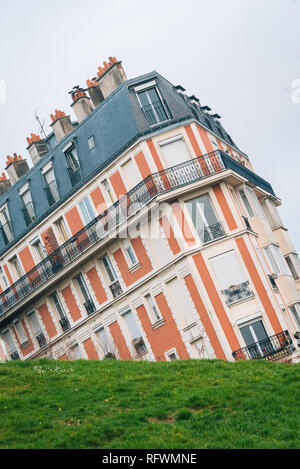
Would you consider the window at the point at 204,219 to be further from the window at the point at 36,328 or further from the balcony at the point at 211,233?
the window at the point at 36,328

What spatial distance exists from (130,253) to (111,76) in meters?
9.42

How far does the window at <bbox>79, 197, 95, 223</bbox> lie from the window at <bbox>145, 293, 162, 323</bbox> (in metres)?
5.24

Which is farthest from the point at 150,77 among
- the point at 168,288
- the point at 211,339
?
the point at 211,339

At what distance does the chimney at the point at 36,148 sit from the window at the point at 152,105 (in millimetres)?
11138

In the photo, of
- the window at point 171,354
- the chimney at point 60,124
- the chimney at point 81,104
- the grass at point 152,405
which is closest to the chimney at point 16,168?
the chimney at point 60,124

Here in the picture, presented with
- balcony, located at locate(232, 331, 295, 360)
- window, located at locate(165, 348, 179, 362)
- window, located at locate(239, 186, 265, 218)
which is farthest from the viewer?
window, located at locate(239, 186, 265, 218)

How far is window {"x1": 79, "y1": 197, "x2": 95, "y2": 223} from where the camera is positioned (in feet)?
130

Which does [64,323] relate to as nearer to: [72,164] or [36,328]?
[36,328]

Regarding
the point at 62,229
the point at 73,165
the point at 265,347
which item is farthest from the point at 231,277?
the point at 73,165

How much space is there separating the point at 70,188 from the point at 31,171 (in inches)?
191

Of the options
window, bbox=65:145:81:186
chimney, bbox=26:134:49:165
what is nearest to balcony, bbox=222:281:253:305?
window, bbox=65:145:81:186

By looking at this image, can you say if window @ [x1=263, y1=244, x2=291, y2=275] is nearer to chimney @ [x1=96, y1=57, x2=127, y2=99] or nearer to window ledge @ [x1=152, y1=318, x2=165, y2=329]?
window ledge @ [x1=152, y1=318, x2=165, y2=329]

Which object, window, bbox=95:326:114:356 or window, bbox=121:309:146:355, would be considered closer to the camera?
window, bbox=121:309:146:355

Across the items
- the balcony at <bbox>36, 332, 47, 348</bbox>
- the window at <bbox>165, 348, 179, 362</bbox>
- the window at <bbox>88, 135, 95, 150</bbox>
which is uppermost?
the window at <bbox>88, 135, 95, 150</bbox>
